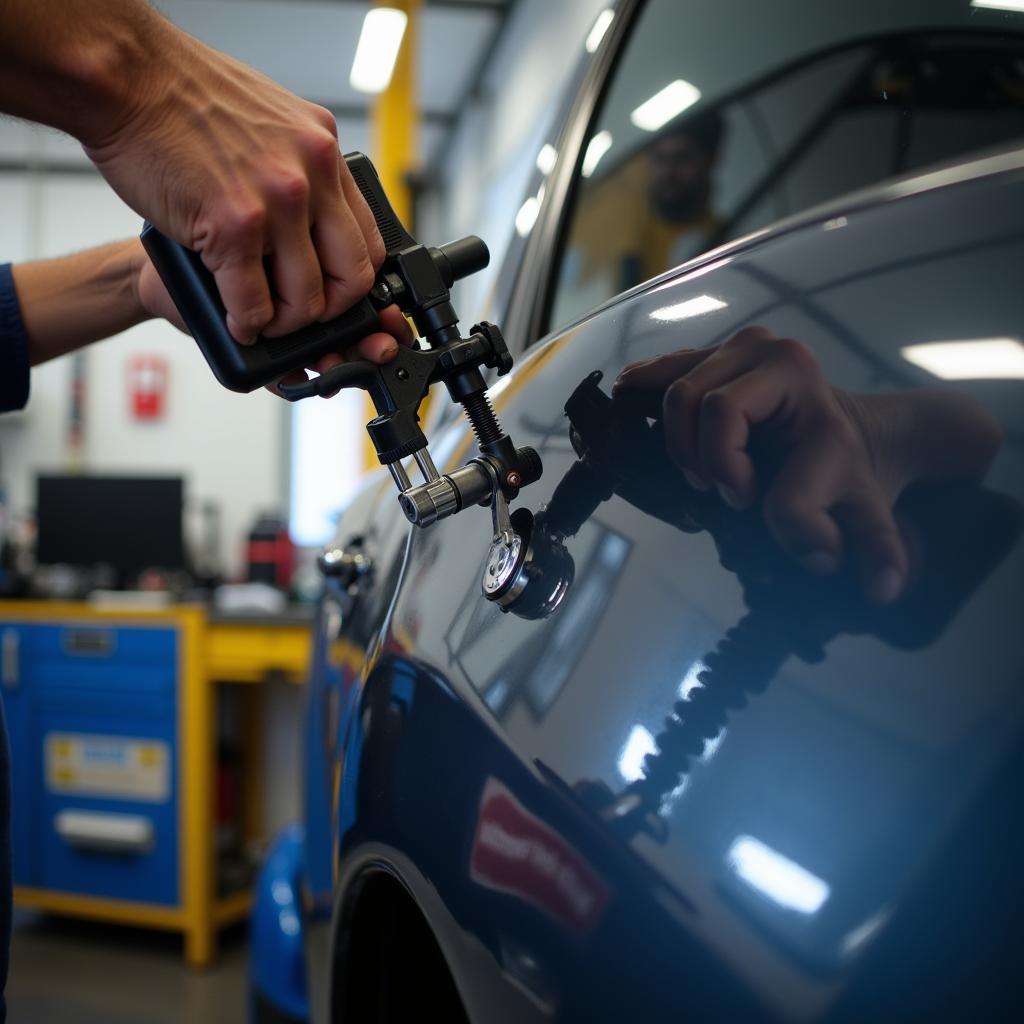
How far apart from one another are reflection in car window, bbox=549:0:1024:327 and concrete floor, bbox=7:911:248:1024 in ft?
8.61

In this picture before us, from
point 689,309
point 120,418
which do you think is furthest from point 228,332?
point 120,418

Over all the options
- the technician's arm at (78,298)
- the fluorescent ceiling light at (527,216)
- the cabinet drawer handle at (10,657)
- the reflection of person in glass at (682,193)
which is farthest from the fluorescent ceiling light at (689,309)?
the cabinet drawer handle at (10,657)

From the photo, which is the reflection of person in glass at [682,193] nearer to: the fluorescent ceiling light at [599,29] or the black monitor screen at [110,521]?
the fluorescent ceiling light at [599,29]

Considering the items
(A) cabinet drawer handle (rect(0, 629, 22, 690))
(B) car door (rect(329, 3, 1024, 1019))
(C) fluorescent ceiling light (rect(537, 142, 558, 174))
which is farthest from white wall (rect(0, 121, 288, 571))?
(B) car door (rect(329, 3, 1024, 1019))

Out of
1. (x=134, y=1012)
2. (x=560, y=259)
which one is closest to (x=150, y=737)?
(x=134, y=1012)

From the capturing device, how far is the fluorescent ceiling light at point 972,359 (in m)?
0.35

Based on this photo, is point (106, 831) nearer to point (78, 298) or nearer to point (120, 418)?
point (78, 298)

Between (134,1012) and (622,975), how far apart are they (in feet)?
10.1

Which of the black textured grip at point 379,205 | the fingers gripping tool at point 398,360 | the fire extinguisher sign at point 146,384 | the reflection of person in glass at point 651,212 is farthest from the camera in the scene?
the fire extinguisher sign at point 146,384

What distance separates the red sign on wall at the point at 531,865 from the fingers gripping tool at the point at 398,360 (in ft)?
0.55

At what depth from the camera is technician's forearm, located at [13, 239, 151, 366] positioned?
113cm

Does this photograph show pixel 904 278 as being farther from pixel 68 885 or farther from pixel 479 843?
pixel 68 885

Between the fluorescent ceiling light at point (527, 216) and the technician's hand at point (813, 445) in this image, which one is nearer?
the technician's hand at point (813, 445)

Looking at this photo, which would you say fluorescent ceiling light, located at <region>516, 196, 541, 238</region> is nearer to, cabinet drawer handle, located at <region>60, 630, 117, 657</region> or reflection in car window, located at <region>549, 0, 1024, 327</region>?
reflection in car window, located at <region>549, 0, 1024, 327</region>
